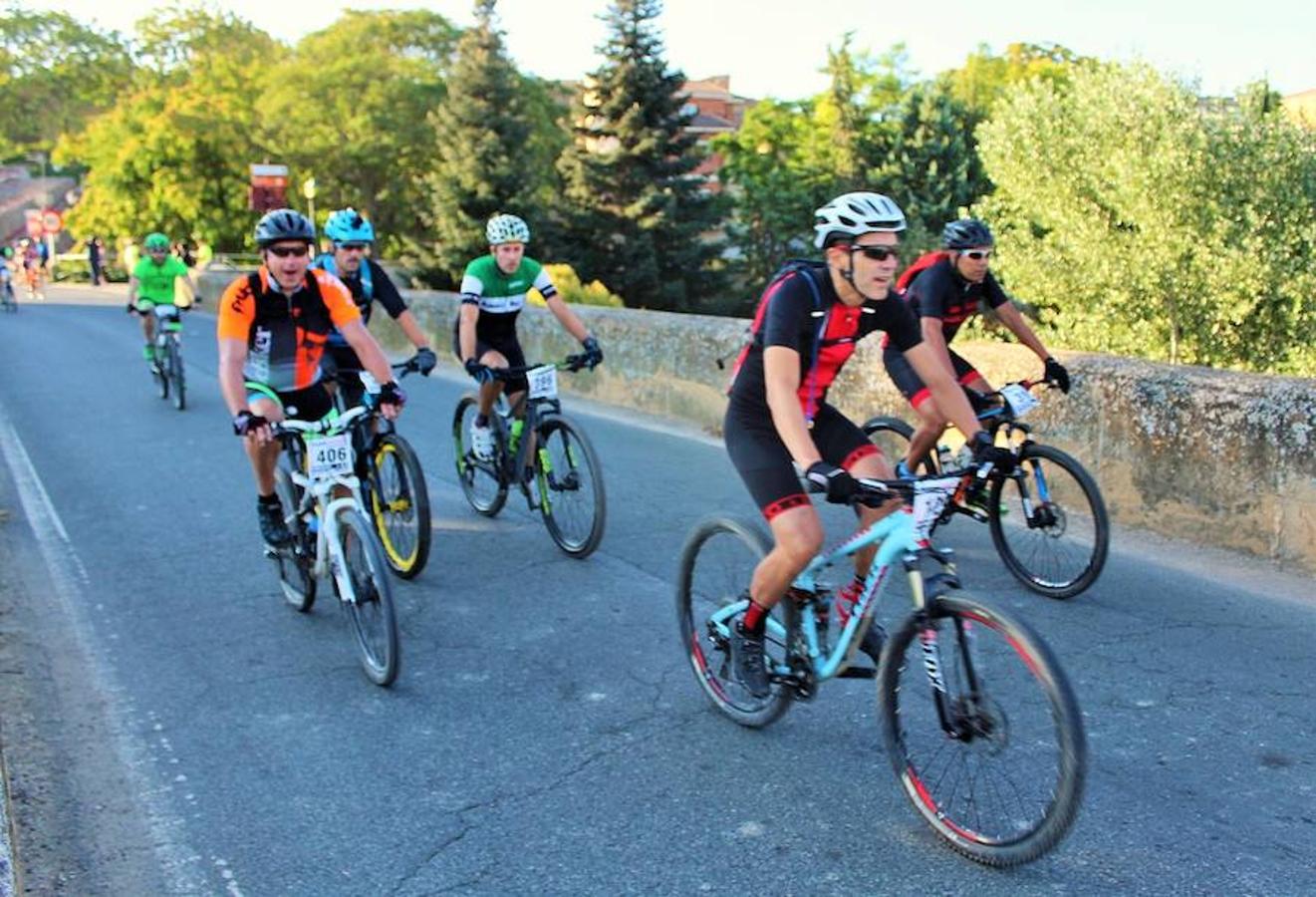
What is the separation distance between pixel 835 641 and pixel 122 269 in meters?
57.6

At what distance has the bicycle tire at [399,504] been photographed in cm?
647

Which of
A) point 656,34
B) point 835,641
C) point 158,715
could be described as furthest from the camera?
point 656,34

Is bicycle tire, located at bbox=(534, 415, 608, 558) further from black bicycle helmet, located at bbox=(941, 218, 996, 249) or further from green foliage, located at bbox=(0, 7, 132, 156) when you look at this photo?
green foliage, located at bbox=(0, 7, 132, 156)

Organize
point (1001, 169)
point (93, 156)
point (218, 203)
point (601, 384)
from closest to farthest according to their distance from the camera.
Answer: point (601, 384), point (1001, 169), point (218, 203), point (93, 156)

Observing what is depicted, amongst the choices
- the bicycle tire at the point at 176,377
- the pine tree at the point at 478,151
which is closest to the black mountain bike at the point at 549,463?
the bicycle tire at the point at 176,377

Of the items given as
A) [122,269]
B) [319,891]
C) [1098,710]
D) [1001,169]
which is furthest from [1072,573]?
[122,269]

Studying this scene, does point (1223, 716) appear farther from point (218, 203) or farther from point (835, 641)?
point (218, 203)

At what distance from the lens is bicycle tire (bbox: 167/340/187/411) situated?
535 inches

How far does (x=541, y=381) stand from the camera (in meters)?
7.30

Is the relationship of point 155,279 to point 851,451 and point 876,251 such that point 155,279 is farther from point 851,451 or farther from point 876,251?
point 876,251

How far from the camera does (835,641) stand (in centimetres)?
420

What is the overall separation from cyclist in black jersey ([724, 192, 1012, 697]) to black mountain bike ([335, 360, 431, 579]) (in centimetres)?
252

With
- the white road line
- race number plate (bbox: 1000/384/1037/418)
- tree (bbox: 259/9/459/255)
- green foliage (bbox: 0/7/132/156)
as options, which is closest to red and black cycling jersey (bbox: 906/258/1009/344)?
race number plate (bbox: 1000/384/1037/418)

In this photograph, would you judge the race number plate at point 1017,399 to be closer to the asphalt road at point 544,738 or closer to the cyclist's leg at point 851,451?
the asphalt road at point 544,738
